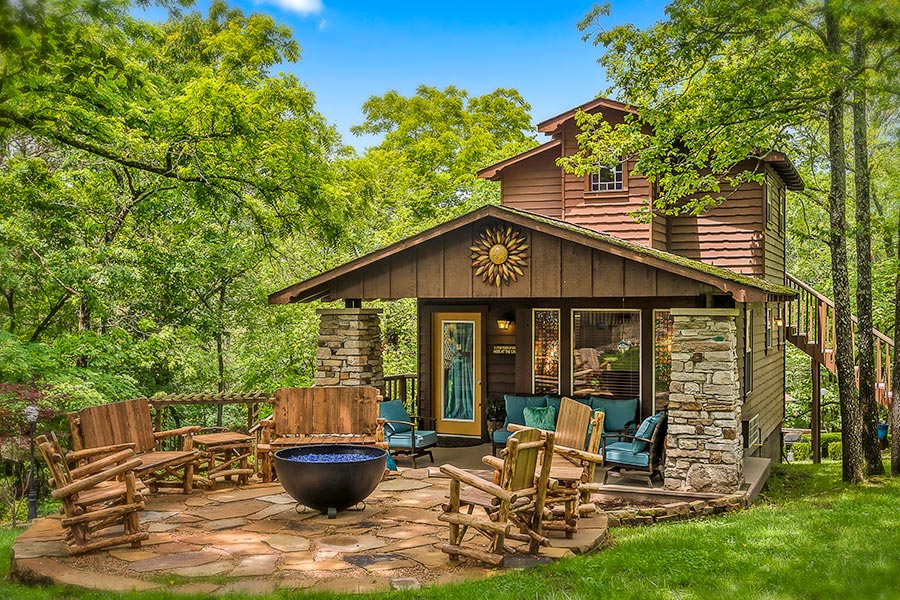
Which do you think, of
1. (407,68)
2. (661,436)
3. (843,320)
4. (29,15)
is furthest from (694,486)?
(407,68)

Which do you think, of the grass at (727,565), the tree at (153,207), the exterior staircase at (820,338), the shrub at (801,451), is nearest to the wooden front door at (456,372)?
the tree at (153,207)

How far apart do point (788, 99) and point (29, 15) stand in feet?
29.0

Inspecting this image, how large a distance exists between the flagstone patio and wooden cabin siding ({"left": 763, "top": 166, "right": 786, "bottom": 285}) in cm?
759

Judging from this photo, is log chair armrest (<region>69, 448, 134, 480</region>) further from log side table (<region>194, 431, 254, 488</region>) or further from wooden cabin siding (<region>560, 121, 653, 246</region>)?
wooden cabin siding (<region>560, 121, 653, 246</region>)

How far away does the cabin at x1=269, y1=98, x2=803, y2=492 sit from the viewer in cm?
839

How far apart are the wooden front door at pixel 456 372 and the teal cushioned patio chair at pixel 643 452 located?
10.7 feet

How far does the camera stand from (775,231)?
13.2 metres

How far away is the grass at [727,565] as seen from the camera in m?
4.57

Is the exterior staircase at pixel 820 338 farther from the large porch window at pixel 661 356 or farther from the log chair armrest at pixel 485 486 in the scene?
the log chair armrest at pixel 485 486

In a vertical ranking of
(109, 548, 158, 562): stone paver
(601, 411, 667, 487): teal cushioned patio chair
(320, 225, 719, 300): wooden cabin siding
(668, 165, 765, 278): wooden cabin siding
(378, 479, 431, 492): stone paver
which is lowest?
(109, 548, 158, 562): stone paver

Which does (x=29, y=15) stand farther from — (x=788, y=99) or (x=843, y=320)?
(x=843, y=320)

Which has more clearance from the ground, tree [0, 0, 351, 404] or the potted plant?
tree [0, 0, 351, 404]

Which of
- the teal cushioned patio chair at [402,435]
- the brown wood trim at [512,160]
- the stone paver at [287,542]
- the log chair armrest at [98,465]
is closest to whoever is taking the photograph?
the log chair armrest at [98,465]

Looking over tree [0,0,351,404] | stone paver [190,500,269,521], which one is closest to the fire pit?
stone paver [190,500,269,521]
